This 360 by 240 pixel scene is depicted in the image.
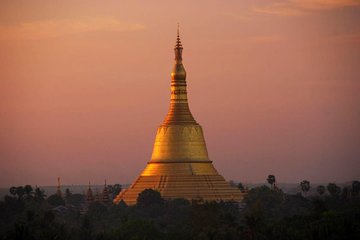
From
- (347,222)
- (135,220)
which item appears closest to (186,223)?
(135,220)

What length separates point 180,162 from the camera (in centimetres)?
12700

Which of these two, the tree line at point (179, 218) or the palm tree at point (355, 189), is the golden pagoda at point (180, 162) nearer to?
the tree line at point (179, 218)

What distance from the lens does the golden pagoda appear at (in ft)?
412

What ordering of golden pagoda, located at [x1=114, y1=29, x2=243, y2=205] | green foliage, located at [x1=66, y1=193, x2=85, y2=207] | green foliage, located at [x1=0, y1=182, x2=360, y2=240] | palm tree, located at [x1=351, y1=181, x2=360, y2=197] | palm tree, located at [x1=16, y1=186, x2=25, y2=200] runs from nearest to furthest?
green foliage, located at [x1=0, y1=182, x2=360, y2=240]
golden pagoda, located at [x1=114, y1=29, x2=243, y2=205]
palm tree, located at [x1=16, y1=186, x2=25, y2=200]
green foliage, located at [x1=66, y1=193, x2=85, y2=207]
palm tree, located at [x1=351, y1=181, x2=360, y2=197]

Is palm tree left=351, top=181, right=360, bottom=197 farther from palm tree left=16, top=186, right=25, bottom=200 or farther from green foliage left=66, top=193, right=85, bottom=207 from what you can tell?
palm tree left=16, top=186, right=25, bottom=200

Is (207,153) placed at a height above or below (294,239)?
above

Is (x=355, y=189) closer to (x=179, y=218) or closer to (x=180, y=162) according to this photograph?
(x=180, y=162)

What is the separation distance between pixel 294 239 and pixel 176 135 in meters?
33.5

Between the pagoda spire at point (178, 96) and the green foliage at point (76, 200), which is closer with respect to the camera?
the pagoda spire at point (178, 96)

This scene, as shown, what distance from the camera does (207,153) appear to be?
424 ft

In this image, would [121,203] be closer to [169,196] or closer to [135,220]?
[169,196]

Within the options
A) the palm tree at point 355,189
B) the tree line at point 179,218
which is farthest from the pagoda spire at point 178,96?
the palm tree at point 355,189

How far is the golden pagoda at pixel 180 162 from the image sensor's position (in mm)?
125500

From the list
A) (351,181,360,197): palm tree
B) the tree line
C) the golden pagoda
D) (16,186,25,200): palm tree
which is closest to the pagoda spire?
the golden pagoda
